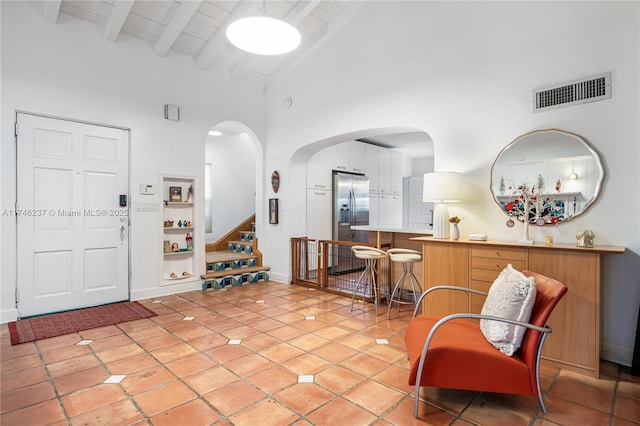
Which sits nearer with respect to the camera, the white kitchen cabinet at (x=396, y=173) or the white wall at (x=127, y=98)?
the white wall at (x=127, y=98)

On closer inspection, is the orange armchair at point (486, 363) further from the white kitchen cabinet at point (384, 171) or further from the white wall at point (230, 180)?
the white wall at point (230, 180)

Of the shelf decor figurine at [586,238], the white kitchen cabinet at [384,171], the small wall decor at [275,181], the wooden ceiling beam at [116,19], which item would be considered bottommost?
the shelf decor figurine at [586,238]

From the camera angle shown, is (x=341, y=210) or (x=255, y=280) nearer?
(x=255, y=280)

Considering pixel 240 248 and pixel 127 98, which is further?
pixel 240 248

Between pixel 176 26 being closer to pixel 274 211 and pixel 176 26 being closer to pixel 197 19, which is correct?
pixel 197 19

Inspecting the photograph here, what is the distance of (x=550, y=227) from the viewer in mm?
3104

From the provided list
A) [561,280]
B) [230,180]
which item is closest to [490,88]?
[561,280]

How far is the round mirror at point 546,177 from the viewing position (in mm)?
2908

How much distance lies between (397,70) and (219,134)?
431 centimetres

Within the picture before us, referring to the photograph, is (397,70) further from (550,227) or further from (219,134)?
(219,134)

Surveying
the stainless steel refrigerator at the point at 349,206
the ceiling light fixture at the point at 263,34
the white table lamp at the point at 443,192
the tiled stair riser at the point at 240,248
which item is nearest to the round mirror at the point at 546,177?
the white table lamp at the point at 443,192

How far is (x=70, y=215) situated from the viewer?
164 inches

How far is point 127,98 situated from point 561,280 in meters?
5.35

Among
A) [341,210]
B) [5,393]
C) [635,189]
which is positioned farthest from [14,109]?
[635,189]
